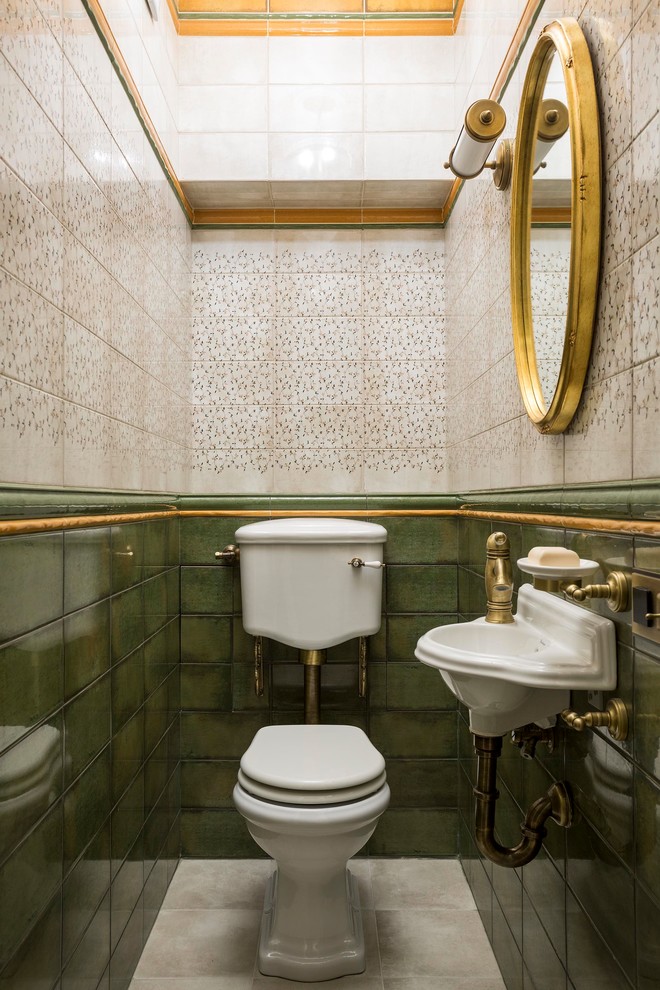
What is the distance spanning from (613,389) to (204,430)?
1.55 meters

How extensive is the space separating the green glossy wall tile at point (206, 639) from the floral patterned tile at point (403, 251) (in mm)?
1251

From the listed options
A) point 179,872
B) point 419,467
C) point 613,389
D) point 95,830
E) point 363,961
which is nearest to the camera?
point 613,389

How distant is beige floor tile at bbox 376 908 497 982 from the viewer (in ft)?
5.71

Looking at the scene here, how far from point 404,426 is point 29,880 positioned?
5.53 feet

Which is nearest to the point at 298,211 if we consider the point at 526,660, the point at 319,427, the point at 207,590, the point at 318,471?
the point at 319,427

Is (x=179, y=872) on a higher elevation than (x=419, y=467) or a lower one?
lower

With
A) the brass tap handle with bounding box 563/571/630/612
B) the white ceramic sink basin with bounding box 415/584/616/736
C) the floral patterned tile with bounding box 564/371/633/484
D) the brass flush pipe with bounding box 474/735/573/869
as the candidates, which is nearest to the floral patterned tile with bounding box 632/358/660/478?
the floral patterned tile with bounding box 564/371/633/484

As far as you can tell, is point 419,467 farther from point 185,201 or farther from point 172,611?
point 185,201

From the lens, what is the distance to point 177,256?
2.22 meters

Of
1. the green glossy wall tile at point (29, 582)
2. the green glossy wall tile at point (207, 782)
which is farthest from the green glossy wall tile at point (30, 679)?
the green glossy wall tile at point (207, 782)

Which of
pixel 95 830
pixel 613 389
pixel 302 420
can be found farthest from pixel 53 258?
pixel 302 420

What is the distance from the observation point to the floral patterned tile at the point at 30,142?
104 cm

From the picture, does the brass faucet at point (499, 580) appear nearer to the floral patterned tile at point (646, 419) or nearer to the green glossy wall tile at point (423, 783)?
the floral patterned tile at point (646, 419)

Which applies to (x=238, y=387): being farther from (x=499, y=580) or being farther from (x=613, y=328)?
(x=613, y=328)
